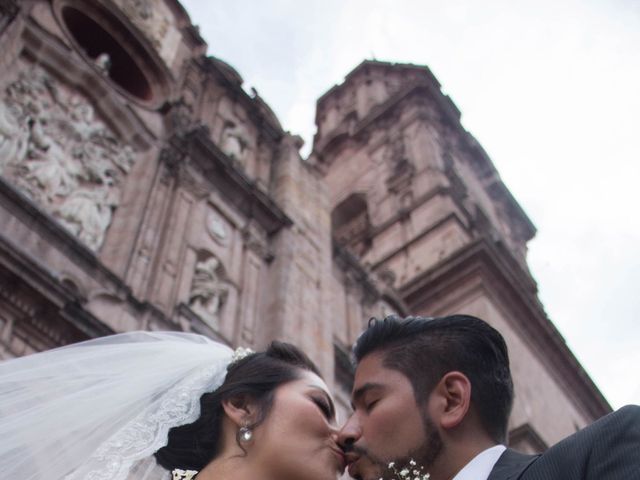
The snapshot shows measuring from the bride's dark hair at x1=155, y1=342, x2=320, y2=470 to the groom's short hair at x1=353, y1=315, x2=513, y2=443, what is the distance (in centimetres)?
74

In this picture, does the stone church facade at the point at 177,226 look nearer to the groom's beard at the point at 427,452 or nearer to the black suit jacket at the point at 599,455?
the groom's beard at the point at 427,452

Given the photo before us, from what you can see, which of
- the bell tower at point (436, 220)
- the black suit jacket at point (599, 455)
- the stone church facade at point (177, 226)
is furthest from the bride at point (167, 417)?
the bell tower at point (436, 220)

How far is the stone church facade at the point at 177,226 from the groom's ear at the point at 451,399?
15.4ft

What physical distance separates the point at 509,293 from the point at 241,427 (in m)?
13.6

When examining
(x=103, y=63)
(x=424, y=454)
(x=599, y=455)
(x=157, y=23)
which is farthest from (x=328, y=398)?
(x=157, y=23)

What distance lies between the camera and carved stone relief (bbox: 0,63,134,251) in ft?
27.1

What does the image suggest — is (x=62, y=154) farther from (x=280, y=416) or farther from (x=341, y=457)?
(x=341, y=457)

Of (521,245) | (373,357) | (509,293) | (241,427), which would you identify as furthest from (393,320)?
(521,245)

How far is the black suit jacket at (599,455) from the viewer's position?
6.43 ft

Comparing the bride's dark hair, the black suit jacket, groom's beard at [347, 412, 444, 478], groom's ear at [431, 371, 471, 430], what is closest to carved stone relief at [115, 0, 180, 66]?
the bride's dark hair

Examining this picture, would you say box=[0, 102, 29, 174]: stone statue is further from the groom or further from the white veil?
the groom

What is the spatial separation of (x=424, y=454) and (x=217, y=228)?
8.19 meters

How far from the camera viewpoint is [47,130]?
29.6ft

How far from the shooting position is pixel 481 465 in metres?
2.49
